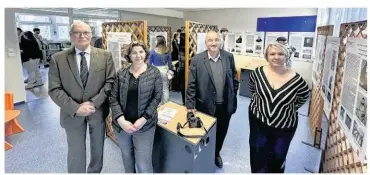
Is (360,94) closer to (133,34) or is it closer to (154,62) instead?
(133,34)

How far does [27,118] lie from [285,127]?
3.46 meters

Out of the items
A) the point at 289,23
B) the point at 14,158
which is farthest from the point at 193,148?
the point at 289,23

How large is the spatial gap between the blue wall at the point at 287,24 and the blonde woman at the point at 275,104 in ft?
12.8

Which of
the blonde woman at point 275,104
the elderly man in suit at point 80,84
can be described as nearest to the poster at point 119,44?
the elderly man in suit at point 80,84

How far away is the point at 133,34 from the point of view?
77.9 inches

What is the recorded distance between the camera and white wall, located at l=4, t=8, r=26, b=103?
3.46 meters

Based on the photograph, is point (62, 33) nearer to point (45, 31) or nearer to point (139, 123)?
point (45, 31)

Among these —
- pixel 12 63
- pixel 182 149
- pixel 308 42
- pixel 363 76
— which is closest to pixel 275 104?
pixel 363 76

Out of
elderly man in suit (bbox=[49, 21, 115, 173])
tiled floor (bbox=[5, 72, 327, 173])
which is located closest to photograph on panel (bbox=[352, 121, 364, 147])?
tiled floor (bbox=[5, 72, 327, 173])

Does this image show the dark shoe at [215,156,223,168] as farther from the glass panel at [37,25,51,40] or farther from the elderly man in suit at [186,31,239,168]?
the glass panel at [37,25,51,40]

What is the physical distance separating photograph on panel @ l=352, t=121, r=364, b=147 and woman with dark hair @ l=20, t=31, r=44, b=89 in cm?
527

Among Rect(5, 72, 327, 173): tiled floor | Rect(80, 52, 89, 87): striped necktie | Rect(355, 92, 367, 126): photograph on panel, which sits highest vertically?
Rect(80, 52, 89, 87): striped necktie

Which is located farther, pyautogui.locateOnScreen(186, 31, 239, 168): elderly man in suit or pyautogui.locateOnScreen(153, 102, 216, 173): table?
pyautogui.locateOnScreen(186, 31, 239, 168): elderly man in suit

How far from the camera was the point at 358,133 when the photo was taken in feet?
3.54
